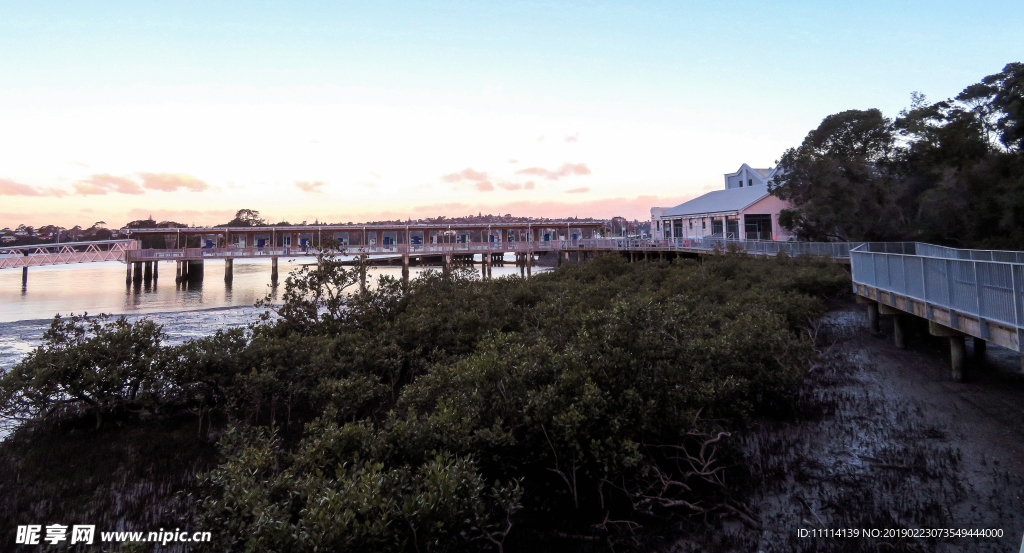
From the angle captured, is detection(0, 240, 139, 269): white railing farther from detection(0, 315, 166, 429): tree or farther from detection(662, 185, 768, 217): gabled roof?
detection(662, 185, 768, 217): gabled roof

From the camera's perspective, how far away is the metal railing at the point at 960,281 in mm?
7430

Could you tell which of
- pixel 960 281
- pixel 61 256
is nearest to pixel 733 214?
pixel 960 281

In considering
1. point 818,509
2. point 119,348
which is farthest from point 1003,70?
point 119,348

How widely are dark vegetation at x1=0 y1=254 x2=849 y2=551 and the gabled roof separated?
3089 cm

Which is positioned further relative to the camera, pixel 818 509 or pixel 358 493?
pixel 818 509

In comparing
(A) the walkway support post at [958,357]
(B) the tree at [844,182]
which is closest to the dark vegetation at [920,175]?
(B) the tree at [844,182]

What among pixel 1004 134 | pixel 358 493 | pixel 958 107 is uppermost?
pixel 958 107

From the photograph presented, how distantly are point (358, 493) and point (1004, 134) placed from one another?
28198 millimetres

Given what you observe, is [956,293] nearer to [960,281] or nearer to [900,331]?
[960,281]

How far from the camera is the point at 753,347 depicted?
984 cm

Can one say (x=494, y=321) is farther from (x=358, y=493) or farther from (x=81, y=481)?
(x=358, y=493)

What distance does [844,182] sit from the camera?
92.7ft

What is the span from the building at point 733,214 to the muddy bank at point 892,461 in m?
28.0

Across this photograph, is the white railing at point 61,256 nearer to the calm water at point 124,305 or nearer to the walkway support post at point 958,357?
the calm water at point 124,305
